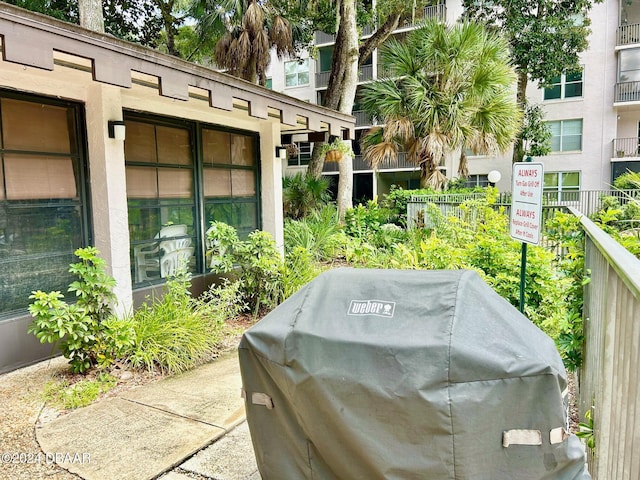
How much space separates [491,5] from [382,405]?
1948 centimetres

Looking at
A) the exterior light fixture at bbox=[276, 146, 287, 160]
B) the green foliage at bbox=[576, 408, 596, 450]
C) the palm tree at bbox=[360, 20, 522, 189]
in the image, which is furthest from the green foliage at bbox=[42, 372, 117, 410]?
the palm tree at bbox=[360, 20, 522, 189]

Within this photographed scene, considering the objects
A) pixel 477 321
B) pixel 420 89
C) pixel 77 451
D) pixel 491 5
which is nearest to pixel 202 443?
pixel 77 451

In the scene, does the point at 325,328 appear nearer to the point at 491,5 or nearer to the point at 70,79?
the point at 70,79

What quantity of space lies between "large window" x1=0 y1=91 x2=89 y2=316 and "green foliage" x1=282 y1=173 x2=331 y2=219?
26.7 ft

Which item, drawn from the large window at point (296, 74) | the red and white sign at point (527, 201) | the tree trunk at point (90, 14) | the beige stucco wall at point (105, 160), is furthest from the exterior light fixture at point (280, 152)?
the large window at point (296, 74)

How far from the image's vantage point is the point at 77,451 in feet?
9.34

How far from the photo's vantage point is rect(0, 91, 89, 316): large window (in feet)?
13.7

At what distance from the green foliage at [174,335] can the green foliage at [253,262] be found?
102 centimetres

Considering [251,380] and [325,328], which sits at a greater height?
[325,328]

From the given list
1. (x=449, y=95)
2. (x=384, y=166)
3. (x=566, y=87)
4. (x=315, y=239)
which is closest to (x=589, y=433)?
(x=315, y=239)

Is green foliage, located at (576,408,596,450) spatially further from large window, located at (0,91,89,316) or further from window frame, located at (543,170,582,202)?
window frame, located at (543,170,582,202)

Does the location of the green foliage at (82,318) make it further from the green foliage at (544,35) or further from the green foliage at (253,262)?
the green foliage at (544,35)

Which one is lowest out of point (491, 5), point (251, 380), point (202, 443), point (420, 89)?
point (202, 443)

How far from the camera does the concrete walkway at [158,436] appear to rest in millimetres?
2674
